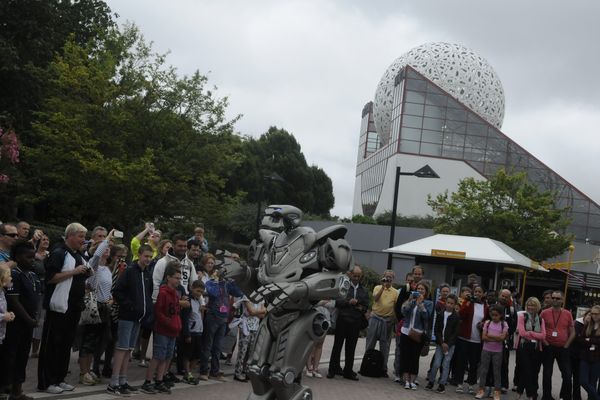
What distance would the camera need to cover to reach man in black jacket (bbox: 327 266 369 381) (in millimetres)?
13594

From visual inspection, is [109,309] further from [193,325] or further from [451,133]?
[451,133]

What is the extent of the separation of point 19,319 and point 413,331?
23.6ft

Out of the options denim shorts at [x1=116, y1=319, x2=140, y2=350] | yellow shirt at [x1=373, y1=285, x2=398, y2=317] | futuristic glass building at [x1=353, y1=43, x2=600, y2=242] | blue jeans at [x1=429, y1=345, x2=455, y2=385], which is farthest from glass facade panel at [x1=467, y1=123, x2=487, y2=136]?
denim shorts at [x1=116, y1=319, x2=140, y2=350]

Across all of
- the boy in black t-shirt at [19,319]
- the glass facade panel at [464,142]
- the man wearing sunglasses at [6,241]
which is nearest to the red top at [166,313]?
the boy in black t-shirt at [19,319]

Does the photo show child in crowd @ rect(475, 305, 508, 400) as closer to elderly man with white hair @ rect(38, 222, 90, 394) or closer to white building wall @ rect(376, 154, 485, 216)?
elderly man with white hair @ rect(38, 222, 90, 394)

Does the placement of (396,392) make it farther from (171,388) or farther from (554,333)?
(171,388)

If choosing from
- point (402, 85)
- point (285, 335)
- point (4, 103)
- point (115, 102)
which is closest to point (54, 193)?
point (115, 102)

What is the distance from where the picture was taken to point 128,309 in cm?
962

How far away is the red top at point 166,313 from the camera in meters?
9.80

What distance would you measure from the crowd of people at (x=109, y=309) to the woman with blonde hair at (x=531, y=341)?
14.4 ft

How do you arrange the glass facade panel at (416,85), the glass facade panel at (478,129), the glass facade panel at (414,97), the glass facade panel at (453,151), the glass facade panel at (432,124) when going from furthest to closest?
the glass facade panel at (432,124) < the glass facade panel at (453,151) < the glass facade panel at (414,97) < the glass facade panel at (416,85) < the glass facade panel at (478,129)

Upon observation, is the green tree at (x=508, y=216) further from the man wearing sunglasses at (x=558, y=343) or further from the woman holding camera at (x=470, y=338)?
the man wearing sunglasses at (x=558, y=343)

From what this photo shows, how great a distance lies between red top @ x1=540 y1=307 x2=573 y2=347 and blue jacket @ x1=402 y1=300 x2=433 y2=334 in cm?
192

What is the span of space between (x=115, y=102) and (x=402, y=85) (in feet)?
135
